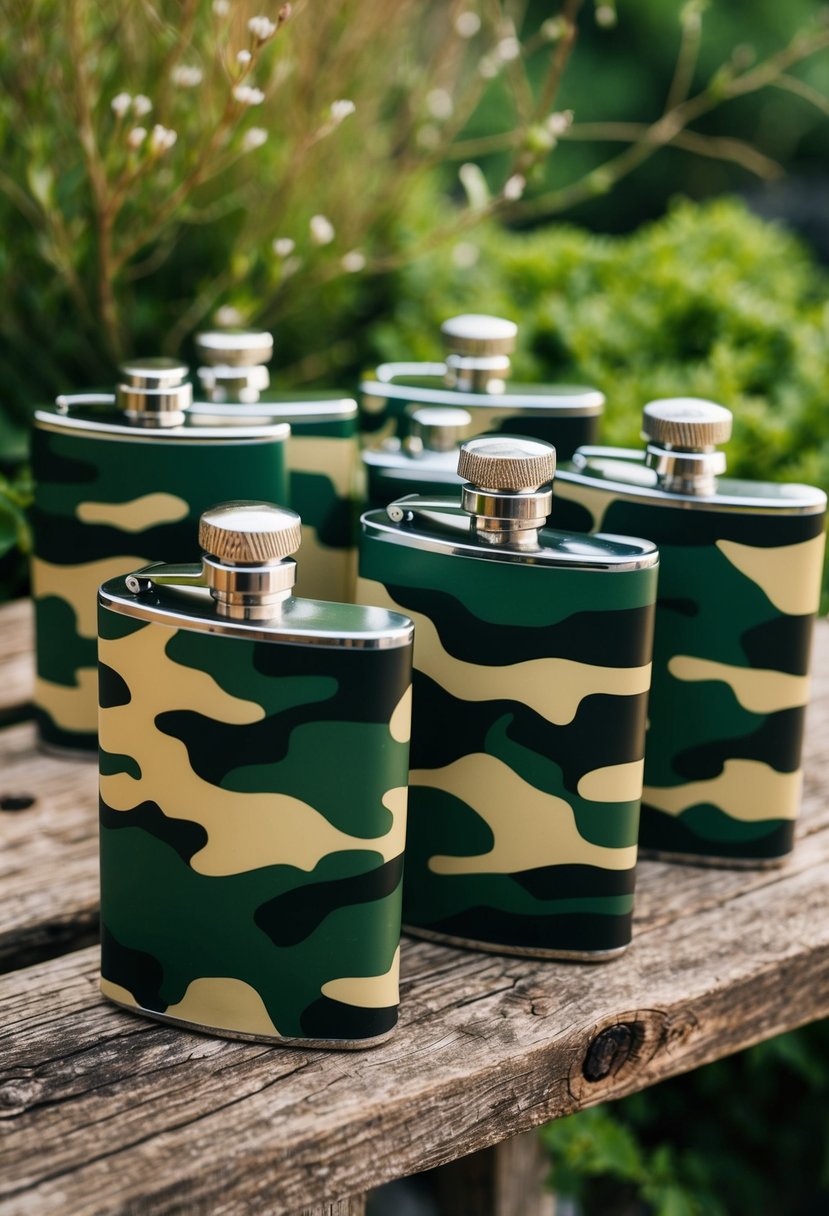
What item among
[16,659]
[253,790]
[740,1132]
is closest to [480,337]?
[253,790]

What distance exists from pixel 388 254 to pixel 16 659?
3.10 ft

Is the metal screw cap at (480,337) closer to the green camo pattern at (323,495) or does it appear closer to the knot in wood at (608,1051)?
the green camo pattern at (323,495)

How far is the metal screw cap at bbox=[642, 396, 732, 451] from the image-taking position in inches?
33.5

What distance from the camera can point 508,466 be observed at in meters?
0.74

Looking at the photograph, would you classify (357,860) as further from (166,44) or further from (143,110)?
(166,44)

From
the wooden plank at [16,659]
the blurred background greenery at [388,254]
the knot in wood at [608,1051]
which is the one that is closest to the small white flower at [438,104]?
the blurred background greenery at [388,254]

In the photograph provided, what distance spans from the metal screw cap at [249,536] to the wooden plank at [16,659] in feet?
1.96

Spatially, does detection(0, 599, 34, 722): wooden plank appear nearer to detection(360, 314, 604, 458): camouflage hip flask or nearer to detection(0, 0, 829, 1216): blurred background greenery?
detection(0, 0, 829, 1216): blurred background greenery

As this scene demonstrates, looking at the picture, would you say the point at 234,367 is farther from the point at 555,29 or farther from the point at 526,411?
the point at 555,29

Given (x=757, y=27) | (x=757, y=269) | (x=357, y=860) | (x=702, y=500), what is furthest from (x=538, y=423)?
(x=757, y=27)

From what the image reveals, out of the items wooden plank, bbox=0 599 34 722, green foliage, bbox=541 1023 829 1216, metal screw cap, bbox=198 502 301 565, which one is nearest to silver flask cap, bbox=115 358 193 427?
metal screw cap, bbox=198 502 301 565

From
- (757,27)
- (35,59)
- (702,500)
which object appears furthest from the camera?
(757,27)

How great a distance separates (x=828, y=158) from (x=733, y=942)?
5.13m

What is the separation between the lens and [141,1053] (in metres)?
0.75
